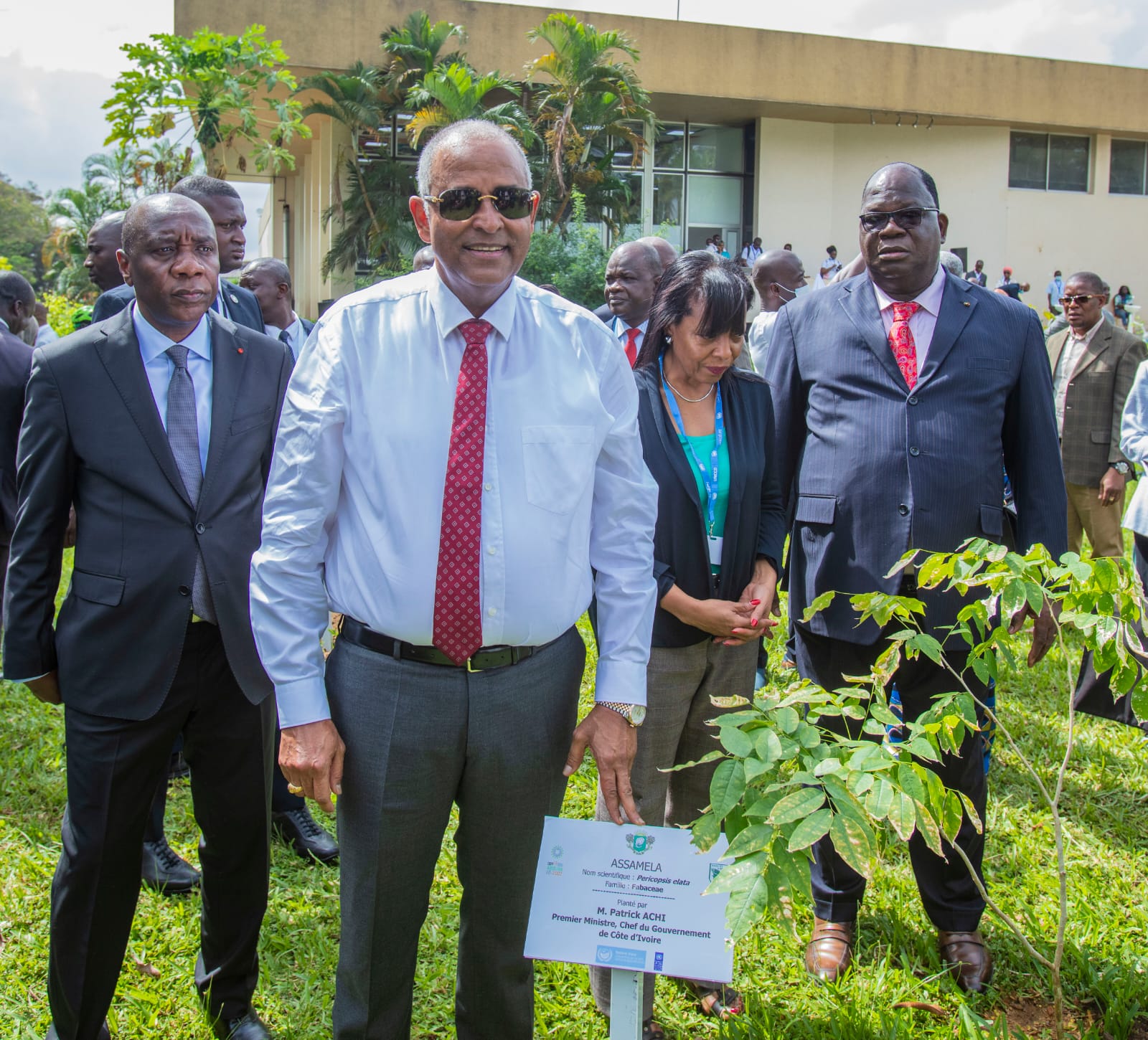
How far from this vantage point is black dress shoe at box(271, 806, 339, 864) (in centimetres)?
398

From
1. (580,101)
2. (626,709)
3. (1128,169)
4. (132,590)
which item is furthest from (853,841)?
(1128,169)

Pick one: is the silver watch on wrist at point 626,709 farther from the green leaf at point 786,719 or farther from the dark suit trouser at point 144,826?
the dark suit trouser at point 144,826

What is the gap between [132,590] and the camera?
8.73ft

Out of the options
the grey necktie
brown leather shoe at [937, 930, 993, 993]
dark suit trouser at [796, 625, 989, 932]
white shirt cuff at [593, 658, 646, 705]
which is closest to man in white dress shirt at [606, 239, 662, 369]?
dark suit trouser at [796, 625, 989, 932]

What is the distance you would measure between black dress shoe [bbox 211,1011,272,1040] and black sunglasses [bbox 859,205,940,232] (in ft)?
9.33

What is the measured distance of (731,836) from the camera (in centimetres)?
202

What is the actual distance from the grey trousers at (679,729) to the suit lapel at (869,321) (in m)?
0.91

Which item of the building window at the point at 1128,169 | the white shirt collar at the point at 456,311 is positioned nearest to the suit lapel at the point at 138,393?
the white shirt collar at the point at 456,311

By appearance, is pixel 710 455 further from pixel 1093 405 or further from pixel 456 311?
pixel 1093 405

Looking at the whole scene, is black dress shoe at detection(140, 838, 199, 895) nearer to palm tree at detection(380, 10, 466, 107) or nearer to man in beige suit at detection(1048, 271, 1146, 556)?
man in beige suit at detection(1048, 271, 1146, 556)

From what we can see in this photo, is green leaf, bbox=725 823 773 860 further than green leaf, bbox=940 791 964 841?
No

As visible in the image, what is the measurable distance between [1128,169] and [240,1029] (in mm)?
34473

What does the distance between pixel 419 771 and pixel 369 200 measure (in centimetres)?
2330

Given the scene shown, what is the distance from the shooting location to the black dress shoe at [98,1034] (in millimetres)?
2773
